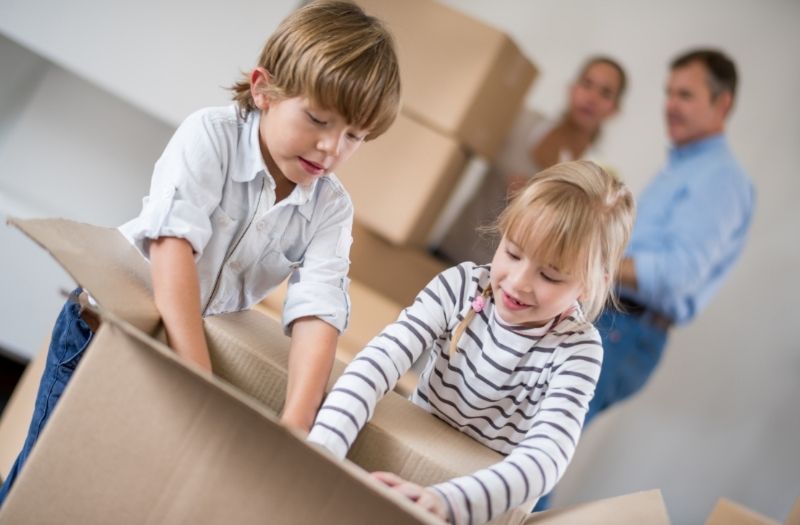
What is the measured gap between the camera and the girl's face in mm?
630

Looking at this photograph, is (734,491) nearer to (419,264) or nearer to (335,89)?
(419,264)

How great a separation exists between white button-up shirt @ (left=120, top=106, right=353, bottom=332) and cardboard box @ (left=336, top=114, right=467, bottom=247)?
0.76 m

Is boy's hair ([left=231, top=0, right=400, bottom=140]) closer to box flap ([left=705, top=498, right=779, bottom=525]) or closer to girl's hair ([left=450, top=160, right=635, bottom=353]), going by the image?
girl's hair ([left=450, top=160, right=635, bottom=353])

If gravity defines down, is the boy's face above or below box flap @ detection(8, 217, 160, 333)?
above

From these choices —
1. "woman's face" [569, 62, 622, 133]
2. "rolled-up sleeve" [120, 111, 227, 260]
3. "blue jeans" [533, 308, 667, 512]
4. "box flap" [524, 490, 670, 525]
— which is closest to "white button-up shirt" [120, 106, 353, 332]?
"rolled-up sleeve" [120, 111, 227, 260]

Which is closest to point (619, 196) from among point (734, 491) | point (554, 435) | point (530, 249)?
point (530, 249)

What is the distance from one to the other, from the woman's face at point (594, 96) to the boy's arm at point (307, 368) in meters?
1.39

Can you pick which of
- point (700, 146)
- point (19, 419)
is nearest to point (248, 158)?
point (19, 419)

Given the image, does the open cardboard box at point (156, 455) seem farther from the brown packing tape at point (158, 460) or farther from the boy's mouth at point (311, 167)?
the boy's mouth at point (311, 167)

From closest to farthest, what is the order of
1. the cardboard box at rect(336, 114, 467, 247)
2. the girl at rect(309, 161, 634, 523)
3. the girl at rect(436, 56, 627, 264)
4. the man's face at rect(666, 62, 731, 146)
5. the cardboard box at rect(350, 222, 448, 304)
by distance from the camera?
1. the girl at rect(309, 161, 634, 523)
2. the cardboard box at rect(350, 222, 448, 304)
3. the cardboard box at rect(336, 114, 467, 247)
4. the girl at rect(436, 56, 627, 264)
5. the man's face at rect(666, 62, 731, 146)

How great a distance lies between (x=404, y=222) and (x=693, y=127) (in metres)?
0.72

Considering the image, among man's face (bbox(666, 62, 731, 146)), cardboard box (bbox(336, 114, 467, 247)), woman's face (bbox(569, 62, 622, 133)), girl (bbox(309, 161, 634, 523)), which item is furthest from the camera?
woman's face (bbox(569, 62, 622, 133))

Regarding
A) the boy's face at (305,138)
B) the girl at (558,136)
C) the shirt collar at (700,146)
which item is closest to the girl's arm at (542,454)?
the boy's face at (305,138)

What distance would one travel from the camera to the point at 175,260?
0.62 m
